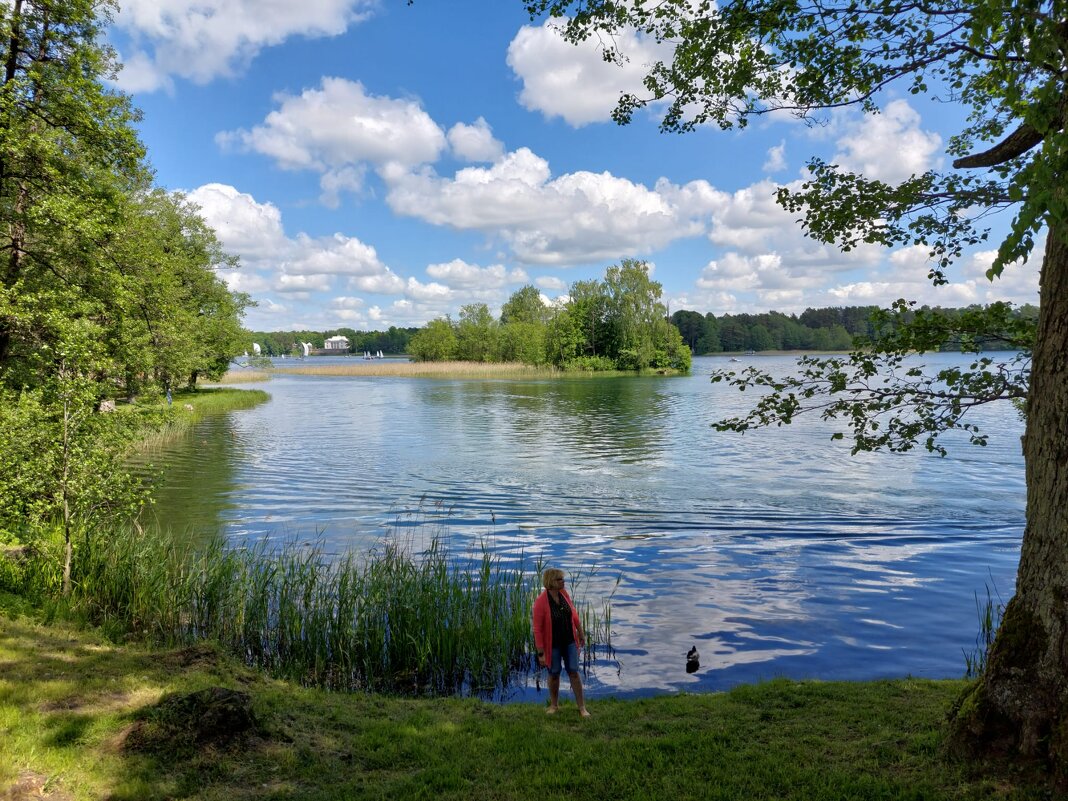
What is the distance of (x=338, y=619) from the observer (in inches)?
394

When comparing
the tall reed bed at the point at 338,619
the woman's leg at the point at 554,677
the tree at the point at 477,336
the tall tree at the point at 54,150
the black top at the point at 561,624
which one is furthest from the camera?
the tree at the point at 477,336

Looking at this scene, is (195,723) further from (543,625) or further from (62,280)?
(62,280)

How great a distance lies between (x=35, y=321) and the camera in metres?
14.2

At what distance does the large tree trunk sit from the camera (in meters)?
5.29

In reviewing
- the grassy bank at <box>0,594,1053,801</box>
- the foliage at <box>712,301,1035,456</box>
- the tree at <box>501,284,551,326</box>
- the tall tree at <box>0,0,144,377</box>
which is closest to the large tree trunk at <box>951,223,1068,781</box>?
the grassy bank at <box>0,594,1053,801</box>

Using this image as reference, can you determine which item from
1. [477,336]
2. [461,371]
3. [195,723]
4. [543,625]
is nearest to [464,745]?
[543,625]

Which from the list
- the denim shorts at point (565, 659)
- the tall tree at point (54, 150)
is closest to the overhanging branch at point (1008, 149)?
the denim shorts at point (565, 659)

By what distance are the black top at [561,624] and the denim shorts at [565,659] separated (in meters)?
0.06

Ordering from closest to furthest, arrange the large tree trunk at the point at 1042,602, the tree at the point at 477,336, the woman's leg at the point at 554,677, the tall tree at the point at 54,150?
the large tree trunk at the point at 1042,602 → the woman's leg at the point at 554,677 → the tall tree at the point at 54,150 → the tree at the point at 477,336

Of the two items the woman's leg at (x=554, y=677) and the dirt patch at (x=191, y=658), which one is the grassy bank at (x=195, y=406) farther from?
the woman's leg at (x=554, y=677)

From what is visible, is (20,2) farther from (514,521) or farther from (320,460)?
(320,460)

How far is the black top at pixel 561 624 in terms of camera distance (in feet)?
26.4

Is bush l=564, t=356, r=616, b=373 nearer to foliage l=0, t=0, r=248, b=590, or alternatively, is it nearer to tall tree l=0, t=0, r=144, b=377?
foliage l=0, t=0, r=248, b=590

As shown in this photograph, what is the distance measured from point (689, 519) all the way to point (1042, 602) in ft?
45.3
